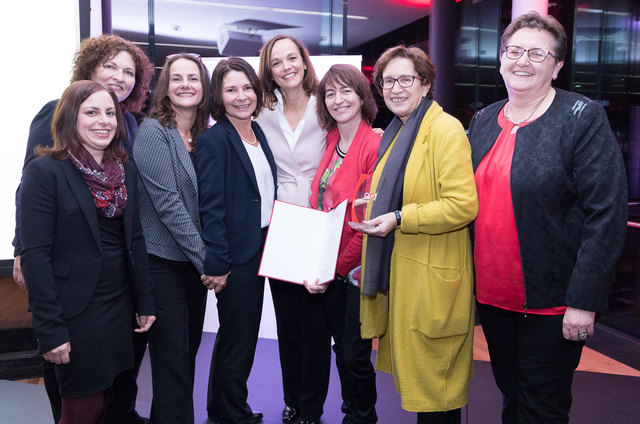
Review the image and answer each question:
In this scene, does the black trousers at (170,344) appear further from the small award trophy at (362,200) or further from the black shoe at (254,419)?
the small award trophy at (362,200)

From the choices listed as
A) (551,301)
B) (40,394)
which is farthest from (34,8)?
(551,301)

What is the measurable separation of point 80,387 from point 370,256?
1.16m

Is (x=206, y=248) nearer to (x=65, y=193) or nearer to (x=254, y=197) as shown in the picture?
(x=254, y=197)

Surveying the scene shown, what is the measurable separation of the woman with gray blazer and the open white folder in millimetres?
313

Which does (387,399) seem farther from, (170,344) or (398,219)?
(398,219)

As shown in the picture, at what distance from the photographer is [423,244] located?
1873 millimetres

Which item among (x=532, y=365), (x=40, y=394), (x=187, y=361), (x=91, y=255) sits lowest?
(x=40, y=394)

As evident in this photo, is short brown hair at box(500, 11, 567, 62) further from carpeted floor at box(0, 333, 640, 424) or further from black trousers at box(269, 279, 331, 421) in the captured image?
carpeted floor at box(0, 333, 640, 424)

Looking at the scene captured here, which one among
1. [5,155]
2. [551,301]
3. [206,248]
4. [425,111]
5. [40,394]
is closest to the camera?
[551,301]

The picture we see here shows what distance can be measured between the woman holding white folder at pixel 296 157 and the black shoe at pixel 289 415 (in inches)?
3.9

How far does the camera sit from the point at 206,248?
214cm

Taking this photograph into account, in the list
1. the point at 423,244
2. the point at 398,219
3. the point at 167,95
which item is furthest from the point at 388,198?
the point at 167,95

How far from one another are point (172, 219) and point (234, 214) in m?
0.28

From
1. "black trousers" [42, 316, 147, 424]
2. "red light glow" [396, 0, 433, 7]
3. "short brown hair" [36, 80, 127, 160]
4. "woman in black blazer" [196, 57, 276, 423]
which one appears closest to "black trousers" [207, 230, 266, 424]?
"woman in black blazer" [196, 57, 276, 423]
